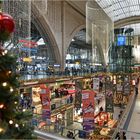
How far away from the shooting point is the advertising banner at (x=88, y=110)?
12.8m

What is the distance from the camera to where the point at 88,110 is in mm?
13492

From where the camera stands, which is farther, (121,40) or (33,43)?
(121,40)

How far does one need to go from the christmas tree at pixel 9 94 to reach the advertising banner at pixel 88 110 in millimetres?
9024

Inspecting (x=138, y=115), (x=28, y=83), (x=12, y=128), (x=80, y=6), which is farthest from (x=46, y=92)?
(x=80, y=6)

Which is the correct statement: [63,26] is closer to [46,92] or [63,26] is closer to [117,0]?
[117,0]

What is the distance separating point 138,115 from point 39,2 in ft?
40.2

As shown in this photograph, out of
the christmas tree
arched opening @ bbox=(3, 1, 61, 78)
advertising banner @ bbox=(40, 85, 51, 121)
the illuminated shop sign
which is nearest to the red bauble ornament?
the christmas tree

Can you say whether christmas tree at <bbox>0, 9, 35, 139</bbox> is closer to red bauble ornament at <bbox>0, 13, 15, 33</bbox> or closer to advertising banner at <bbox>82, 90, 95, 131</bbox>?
red bauble ornament at <bbox>0, 13, 15, 33</bbox>

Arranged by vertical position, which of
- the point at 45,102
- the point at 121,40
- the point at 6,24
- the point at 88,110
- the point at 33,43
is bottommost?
the point at 88,110

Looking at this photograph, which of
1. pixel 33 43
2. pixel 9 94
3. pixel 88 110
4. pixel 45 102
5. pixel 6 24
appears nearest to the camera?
pixel 9 94

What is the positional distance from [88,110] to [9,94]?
10.1 metres

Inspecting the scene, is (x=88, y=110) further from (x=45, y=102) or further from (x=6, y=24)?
(x=6, y=24)

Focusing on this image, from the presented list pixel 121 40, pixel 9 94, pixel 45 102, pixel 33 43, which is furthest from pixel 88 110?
pixel 121 40

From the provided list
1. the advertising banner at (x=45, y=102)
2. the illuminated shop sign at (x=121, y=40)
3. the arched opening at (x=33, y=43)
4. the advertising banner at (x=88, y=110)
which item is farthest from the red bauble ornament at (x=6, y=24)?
the illuminated shop sign at (x=121, y=40)
